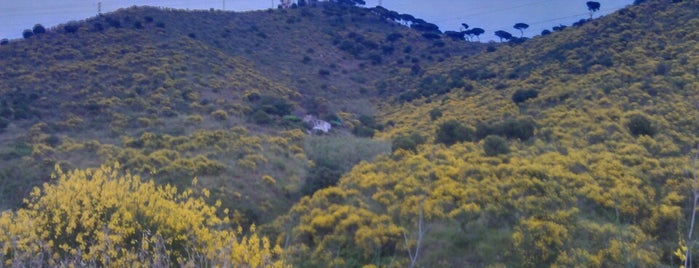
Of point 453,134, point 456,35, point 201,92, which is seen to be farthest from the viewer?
point 456,35

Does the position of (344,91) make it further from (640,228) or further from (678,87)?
(640,228)

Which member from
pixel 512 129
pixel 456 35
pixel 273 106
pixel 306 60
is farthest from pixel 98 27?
pixel 456 35

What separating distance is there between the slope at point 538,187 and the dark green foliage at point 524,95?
0.07m

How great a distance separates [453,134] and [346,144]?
5.10m

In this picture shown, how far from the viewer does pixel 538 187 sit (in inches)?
457

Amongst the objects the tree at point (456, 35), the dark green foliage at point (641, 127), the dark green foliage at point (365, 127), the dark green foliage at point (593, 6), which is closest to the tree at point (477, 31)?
the tree at point (456, 35)

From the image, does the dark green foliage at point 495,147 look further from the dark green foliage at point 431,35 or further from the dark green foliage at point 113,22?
the dark green foliage at point 431,35

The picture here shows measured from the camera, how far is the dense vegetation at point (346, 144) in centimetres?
816

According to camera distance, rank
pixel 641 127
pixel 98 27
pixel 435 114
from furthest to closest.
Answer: pixel 98 27 < pixel 435 114 < pixel 641 127

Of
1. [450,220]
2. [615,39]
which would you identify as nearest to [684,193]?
[450,220]

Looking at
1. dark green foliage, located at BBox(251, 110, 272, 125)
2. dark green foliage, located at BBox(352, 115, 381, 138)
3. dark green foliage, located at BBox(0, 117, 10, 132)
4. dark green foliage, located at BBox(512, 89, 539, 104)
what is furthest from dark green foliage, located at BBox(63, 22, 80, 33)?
dark green foliage, located at BBox(512, 89, 539, 104)

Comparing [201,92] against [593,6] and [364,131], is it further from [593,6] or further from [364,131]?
[593,6]

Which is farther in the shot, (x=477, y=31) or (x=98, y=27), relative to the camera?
(x=477, y=31)

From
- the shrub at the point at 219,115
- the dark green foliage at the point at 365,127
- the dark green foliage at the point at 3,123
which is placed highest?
the shrub at the point at 219,115
